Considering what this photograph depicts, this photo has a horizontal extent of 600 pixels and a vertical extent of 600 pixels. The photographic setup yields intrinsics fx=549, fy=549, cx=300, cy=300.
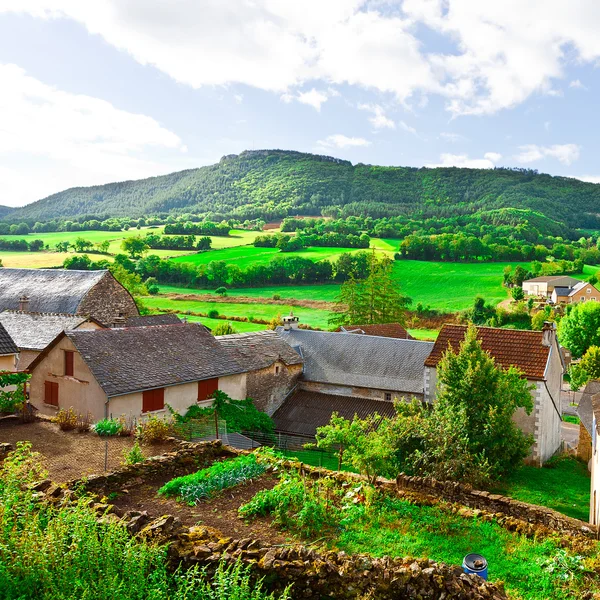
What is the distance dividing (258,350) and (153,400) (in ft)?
36.0

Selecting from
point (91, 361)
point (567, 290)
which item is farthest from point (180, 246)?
point (91, 361)

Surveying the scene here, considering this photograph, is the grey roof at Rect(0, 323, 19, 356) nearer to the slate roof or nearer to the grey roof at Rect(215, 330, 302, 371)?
the grey roof at Rect(215, 330, 302, 371)

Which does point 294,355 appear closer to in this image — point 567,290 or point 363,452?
point 363,452

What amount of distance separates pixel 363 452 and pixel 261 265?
89.6 meters

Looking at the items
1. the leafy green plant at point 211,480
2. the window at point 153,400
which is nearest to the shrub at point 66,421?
the window at point 153,400

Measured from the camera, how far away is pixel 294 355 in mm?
39312

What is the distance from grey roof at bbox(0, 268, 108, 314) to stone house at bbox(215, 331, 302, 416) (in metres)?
13.7

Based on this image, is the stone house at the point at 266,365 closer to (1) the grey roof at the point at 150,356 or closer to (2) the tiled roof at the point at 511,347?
(1) the grey roof at the point at 150,356

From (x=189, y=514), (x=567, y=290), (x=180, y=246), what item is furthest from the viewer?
(x=180, y=246)

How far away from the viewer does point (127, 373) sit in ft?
87.5

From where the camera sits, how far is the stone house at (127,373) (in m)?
25.8

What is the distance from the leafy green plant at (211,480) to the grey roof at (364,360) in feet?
73.0

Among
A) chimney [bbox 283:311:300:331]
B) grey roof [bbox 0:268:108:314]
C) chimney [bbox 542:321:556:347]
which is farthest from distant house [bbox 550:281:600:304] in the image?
grey roof [bbox 0:268:108:314]

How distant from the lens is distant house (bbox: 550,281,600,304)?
9244cm
